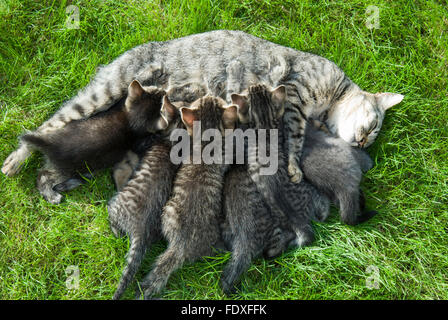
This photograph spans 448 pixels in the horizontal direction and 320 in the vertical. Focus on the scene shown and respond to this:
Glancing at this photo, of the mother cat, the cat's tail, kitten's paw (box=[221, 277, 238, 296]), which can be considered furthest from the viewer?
the mother cat

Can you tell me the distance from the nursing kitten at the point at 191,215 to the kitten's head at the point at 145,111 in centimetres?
19

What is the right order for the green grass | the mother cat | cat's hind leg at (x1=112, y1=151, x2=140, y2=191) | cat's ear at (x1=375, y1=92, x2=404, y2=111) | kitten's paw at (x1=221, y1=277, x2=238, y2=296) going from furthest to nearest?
cat's ear at (x1=375, y1=92, x2=404, y2=111), the mother cat, cat's hind leg at (x1=112, y1=151, x2=140, y2=191), the green grass, kitten's paw at (x1=221, y1=277, x2=238, y2=296)

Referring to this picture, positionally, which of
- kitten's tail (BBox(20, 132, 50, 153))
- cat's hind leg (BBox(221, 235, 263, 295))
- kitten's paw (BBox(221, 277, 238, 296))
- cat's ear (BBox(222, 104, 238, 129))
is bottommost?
kitten's paw (BBox(221, 277, 238, 296))

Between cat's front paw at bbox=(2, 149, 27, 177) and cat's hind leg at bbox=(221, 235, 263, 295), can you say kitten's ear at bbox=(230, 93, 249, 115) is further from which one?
cat's front paw at bbox=(2, 149, 27, 177)

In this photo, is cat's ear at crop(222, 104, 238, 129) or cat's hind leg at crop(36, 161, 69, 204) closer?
cat's ear at crop(222, 104, 238, 129)

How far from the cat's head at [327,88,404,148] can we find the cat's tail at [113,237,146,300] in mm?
1823

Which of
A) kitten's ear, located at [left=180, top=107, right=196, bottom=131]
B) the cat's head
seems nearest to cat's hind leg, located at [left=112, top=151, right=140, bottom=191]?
kitten's ear, located at [left=180, top=107, right=196, bottom=131]

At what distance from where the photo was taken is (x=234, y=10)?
3760 mm

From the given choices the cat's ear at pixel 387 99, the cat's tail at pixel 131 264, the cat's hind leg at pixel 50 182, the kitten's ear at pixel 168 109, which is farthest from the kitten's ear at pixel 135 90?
the cat's ear at pixel 387 99

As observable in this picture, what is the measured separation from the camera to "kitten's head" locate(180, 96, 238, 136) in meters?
2.91

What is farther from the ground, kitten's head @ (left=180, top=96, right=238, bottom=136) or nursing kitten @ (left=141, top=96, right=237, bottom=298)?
kitten's head @ (left=180, top=96, right=238, bottom=136)

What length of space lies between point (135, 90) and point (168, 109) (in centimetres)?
30

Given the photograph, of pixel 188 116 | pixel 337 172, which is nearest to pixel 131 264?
pixel 188 116

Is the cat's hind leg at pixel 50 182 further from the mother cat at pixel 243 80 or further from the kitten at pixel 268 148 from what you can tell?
the kitten at pixel 268 148
